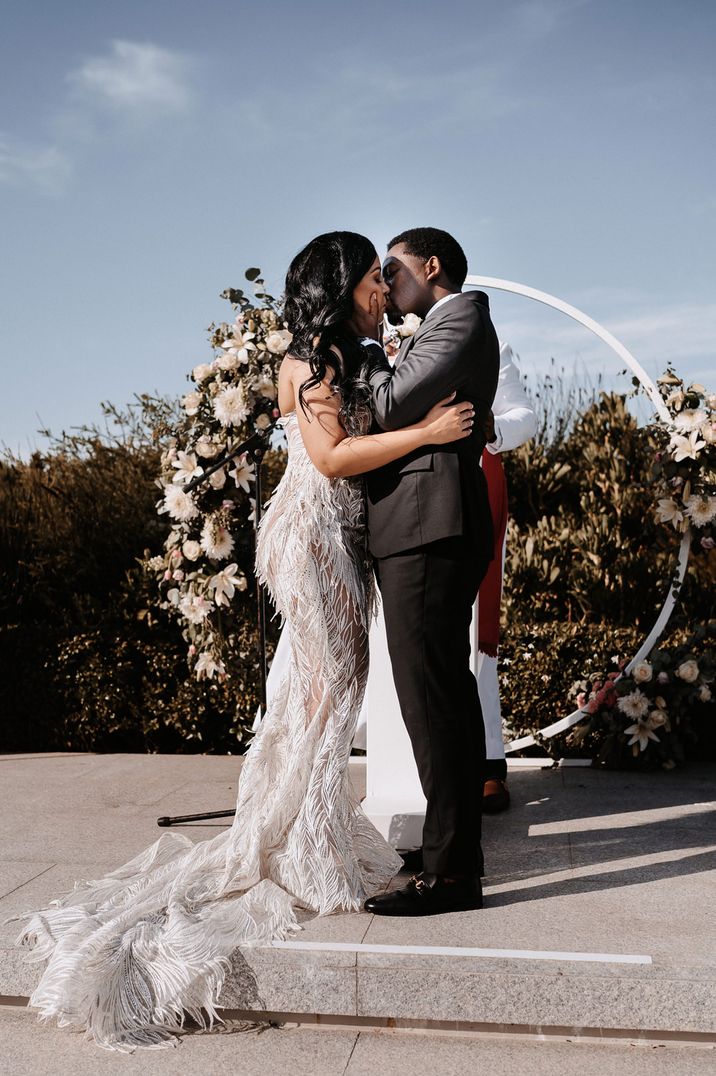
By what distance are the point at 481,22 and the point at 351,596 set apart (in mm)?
2808

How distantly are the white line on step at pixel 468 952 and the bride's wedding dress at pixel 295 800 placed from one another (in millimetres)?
140

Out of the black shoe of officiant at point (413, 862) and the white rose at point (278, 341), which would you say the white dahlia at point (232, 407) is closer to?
the white rose at point (278, 341)

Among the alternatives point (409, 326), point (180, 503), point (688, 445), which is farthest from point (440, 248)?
point (688, 445)

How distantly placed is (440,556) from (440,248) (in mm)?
969

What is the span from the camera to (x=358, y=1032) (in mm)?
2711

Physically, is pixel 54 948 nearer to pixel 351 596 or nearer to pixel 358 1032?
pixel 358 1032

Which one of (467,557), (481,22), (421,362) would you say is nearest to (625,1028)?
(467,557)

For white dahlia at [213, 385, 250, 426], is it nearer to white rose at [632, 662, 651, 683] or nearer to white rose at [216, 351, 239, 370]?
white rose at [216, 351, 239, 370]

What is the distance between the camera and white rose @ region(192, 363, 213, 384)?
4691 millimetres

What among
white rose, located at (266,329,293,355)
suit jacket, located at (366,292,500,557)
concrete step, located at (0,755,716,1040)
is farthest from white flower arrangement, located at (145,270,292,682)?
suit jacket, located at (366,292,500,557)

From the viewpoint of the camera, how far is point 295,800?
3.18m

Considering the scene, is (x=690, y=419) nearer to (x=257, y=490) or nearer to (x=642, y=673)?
(x=642, y=673)

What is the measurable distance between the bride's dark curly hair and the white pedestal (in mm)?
1092

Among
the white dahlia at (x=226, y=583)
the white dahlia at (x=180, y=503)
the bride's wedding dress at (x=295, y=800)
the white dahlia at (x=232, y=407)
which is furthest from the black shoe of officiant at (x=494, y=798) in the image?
the white dahlia at (x=232, y=407)
